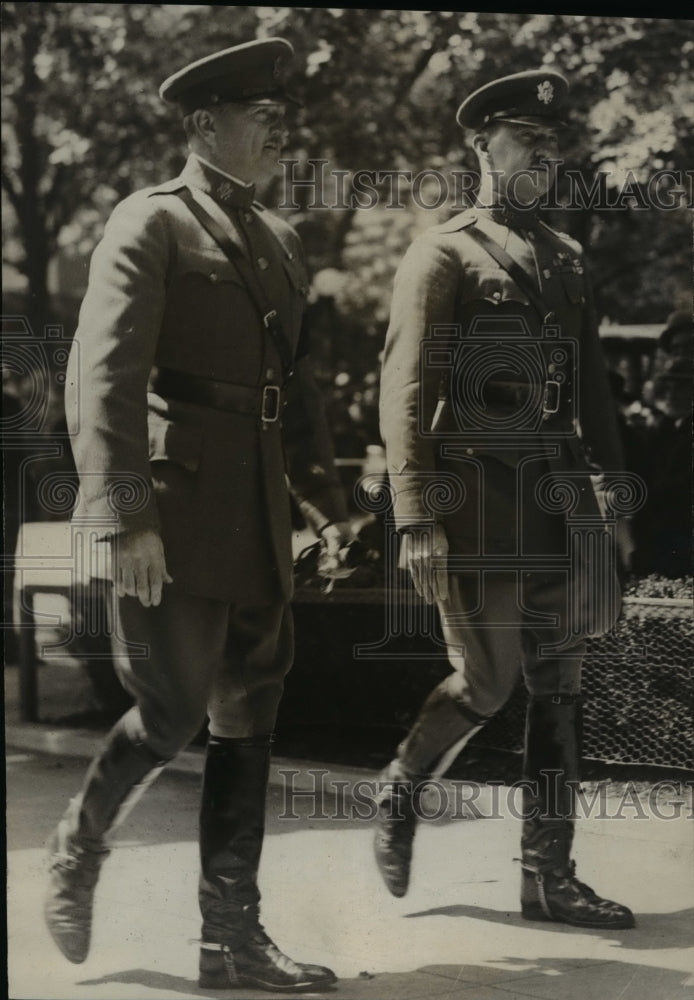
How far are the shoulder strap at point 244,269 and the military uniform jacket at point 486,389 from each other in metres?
0.37

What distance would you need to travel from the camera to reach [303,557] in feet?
16.2

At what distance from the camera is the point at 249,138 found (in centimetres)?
484

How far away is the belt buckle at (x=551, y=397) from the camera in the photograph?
505 centimetres

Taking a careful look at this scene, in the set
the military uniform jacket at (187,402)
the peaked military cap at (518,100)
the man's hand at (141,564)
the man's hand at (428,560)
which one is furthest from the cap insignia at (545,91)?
the man's hand at (141,564)

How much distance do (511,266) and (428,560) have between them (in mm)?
941

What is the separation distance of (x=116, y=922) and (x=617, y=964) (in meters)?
1.53

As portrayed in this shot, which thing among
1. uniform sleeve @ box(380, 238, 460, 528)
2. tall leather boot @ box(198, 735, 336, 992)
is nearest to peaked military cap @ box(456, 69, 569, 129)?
uniform sleeve @ box(380, 238, 460, 528)

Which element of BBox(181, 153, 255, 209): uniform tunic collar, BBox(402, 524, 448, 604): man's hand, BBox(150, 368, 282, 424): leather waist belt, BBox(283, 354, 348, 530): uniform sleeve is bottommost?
BBox(402, 524, 448, 604): man's hand

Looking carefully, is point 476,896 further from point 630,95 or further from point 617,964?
point 630,95

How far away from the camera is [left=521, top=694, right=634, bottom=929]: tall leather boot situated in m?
5.09

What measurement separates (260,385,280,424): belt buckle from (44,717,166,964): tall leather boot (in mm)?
986

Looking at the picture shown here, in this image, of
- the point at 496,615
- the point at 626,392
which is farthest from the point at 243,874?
the point at 626,392

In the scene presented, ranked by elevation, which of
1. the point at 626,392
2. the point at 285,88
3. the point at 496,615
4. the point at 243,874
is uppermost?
the point at 285,88

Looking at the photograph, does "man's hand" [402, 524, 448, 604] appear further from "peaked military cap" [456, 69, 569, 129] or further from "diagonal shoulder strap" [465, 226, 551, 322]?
"peaked military cap" [456, 69, 569, 129]
